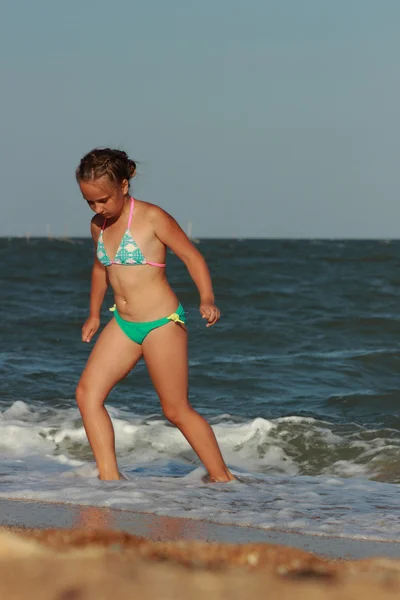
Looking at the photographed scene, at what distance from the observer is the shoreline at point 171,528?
3746 millimetres

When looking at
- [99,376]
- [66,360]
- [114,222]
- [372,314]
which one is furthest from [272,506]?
[372,314]

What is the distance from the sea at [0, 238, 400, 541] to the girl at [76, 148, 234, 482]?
43cm

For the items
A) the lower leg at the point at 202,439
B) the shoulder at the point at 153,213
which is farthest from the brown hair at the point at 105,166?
the lower leg at the point at 202,439

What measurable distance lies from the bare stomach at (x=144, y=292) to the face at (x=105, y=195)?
298 millimetres

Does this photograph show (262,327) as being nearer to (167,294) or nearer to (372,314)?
(372,314)

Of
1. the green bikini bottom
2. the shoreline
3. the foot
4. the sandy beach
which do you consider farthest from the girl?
the sandy beach

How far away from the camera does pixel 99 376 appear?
15.7 feet

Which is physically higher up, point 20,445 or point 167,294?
point 167,294

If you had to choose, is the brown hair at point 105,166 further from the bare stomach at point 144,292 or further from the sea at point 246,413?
the sea at point 246,413

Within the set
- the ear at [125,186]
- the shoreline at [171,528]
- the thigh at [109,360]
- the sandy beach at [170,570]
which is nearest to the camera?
the sandy beach at [170,570]

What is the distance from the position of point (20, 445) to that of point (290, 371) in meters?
4.17

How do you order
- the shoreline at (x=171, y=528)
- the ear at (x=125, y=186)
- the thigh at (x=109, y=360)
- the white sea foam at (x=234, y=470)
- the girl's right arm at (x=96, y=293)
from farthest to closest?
the girl's right arm at (x=96, y=293) → the thigh at (x=109, y=360) → the ear at (x=125, y=186) → the white sea foam at (x=234, y=470) → the shoreline at (x=171, y=528)

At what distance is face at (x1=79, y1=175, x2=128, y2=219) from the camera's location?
453 cm

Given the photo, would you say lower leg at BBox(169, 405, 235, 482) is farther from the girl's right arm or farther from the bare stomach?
the girl's right arm
